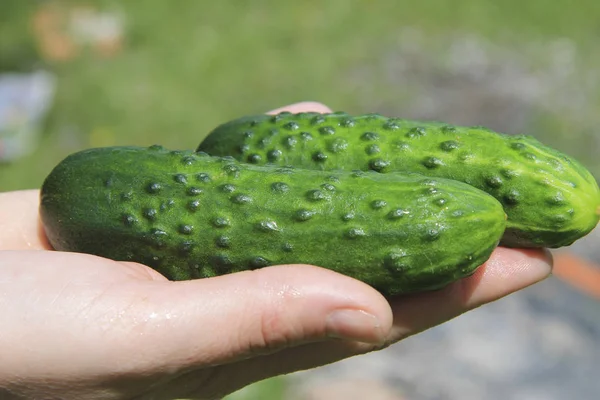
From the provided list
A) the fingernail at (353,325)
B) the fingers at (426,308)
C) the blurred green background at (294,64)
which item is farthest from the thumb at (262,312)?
the blurred green background at (294,64)

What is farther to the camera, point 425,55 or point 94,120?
point 425,55

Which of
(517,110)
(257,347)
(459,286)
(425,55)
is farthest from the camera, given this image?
(425,55)

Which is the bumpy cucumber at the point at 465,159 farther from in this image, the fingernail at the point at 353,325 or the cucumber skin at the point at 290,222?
the fingernail at the point at 353,325

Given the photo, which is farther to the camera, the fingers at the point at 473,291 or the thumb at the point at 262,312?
the fingers at the point at 473,291

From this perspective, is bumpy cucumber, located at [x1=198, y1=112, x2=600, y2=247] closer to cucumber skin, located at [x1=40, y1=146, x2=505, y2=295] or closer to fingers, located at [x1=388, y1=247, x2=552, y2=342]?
fingers, located at [x1=388, y1=247, x2=552, y2=342]

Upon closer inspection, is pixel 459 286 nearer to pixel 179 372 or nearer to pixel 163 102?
pixel 179 372

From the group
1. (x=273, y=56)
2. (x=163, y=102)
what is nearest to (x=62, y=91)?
(x=163, y=102)
